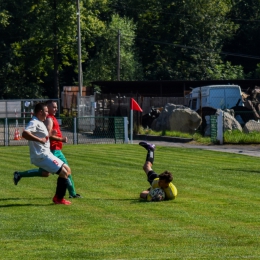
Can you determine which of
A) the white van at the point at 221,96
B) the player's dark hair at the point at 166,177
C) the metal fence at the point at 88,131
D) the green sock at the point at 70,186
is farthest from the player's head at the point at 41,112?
the white van at the point at 221,96

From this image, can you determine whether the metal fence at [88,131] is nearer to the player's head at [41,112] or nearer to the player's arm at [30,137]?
the player's head at [41,112]

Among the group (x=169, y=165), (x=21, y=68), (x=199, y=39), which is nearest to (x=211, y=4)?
(x=199, y=39)

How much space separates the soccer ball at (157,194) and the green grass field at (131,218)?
17 cm

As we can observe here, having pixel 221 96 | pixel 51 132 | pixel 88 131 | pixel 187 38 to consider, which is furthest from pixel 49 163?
pixel 187 38

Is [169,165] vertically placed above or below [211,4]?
below

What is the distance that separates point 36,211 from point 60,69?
60.0 m

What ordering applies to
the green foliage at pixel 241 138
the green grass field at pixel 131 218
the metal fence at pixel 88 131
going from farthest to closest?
the metal fence at pixel 88 131
the green foliage at pixel 241 138
the green grass field at pixel 131 218

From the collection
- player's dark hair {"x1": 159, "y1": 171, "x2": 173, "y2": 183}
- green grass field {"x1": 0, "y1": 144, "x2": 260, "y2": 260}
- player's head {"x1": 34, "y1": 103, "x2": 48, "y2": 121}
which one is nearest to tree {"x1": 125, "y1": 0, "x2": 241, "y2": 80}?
green grass field {"x1": 0, "y1": 144, "x2": 260, "y2": 260}

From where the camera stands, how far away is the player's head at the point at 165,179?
13.1 meters

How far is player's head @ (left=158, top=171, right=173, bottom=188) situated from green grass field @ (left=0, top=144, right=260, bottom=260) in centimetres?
31

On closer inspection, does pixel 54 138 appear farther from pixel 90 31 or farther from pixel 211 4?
pixel 211 4

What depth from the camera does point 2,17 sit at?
2618 inches

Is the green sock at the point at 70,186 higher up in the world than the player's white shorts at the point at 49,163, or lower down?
lower down

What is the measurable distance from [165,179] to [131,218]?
1909mm
